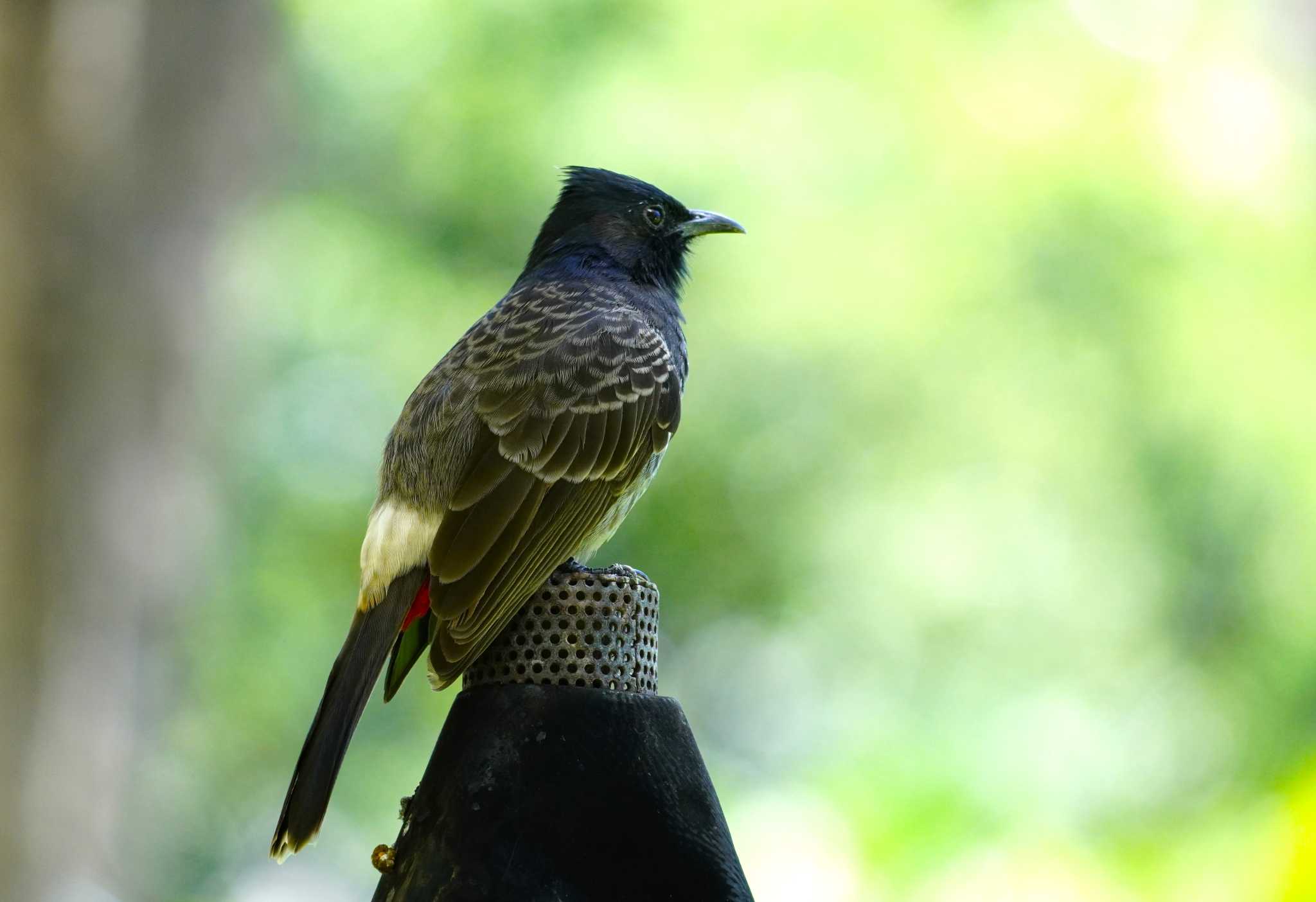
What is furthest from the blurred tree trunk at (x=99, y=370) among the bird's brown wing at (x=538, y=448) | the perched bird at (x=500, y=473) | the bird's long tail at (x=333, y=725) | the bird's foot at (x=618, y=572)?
the bird's foot at (x=618, y=572)

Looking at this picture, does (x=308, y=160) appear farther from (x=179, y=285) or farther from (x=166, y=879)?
(x=166, y=879)

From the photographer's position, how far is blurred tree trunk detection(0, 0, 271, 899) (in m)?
7.13

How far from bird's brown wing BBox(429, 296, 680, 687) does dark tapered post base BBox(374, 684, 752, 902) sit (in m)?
0.41

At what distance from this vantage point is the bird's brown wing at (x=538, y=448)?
3104 millimetres

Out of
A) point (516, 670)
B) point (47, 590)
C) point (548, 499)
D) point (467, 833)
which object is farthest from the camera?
point (47, 590)

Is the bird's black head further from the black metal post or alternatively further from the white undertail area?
the black metal post

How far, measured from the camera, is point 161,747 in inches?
308

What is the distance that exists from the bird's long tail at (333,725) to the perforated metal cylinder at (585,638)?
211mm

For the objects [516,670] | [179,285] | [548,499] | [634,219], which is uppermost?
[179,285]

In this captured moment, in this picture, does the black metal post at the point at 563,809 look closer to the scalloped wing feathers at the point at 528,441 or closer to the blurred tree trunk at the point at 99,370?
the scalloped wing feathers at the point at 528,441

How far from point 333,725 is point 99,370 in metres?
5.12

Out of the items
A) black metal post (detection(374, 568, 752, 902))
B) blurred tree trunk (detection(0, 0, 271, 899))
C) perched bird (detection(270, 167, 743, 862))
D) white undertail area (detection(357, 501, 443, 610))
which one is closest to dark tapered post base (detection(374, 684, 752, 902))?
black metal post (detection(374, 568, 752, 902))

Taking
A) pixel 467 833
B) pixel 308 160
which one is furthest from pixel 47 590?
pixel 467 833

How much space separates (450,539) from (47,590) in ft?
15.3
